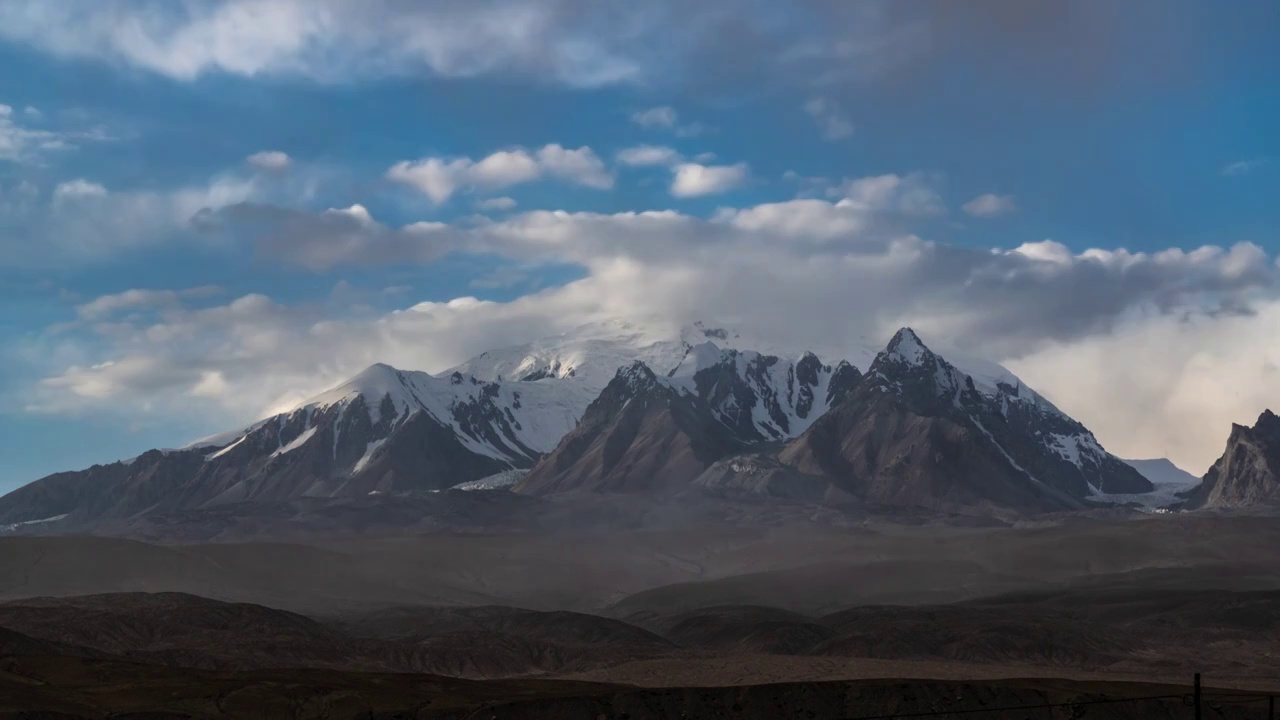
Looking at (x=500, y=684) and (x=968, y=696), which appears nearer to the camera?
(x=968, y=696)

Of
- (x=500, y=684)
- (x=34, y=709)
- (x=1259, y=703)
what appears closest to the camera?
(x=34, y=709)

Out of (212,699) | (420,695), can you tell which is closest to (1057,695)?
(420,695)

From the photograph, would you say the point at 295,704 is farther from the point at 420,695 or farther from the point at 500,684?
the point at 500,684

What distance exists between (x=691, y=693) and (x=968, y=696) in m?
24.0

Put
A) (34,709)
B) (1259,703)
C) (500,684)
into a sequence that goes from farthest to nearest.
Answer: (500,684), (1259,703), (34,709)

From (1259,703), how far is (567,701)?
2420 inches

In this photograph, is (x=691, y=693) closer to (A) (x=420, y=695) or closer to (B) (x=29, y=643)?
(A) (x=420, y=695)

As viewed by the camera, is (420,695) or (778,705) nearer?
(778,705)

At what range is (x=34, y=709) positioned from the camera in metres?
138

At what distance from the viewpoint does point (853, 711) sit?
5635 inches

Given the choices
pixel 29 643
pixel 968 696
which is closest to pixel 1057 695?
pixel 968 696

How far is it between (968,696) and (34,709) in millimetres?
77851

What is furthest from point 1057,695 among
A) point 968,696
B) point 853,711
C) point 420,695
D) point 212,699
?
point 212,699

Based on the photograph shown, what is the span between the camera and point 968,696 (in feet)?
480
